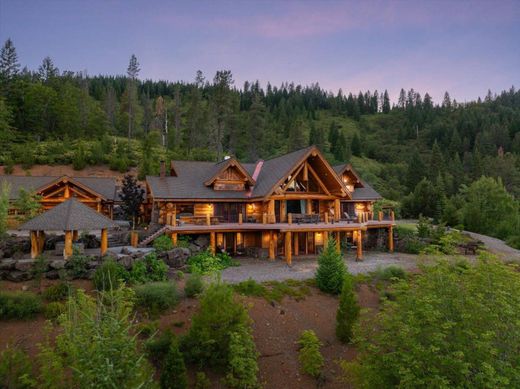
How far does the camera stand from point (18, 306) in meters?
13.1

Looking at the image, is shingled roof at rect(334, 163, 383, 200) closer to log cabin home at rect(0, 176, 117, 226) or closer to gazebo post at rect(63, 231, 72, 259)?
log cabin home at rect(0, 176, 117, 226)

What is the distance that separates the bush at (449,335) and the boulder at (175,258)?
1218 centimetres

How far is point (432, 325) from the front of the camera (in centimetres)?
818

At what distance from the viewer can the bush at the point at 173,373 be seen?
10219 mm

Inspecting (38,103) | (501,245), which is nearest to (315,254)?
(501,245)

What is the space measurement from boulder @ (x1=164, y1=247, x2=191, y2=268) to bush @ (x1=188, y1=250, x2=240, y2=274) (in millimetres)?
622

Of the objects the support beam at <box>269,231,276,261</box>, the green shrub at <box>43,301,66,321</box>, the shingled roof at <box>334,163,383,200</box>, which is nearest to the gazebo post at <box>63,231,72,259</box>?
the green shrub at <box>43,301,66,321</box>

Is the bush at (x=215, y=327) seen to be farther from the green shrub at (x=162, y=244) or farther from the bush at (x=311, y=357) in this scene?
the green shrub at (x=162, y=244)

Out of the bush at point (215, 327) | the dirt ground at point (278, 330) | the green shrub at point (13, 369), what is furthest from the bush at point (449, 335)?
the green shrub at point (13, 369)

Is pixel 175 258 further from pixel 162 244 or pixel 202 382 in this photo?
pixel 202 382

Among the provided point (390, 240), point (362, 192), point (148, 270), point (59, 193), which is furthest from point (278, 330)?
point (59, 193)

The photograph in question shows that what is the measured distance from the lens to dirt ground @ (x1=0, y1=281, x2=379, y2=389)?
11945 millimetres

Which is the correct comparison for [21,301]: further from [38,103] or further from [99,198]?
[38,103]

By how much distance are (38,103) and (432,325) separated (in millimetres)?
66659
